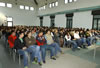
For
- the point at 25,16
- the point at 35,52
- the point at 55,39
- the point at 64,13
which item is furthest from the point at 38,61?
the point at 25,16

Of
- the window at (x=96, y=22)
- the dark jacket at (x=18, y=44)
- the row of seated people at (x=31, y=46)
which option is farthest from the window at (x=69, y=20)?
the dark jacket at (x=18, y=44)

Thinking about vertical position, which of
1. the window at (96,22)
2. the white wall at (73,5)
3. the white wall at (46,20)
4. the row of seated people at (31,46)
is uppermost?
the white wall at (73,5)

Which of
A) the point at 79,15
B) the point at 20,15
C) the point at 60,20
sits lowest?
the point at 60,20

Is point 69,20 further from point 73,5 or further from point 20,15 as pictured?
point 20,15

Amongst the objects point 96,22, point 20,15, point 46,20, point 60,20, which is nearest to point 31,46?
point 96,22

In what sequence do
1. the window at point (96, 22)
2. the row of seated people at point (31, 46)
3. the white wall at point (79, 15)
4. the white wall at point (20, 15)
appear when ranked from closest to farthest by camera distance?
the row of seated people at point (31, 46) < the window at point (96, 22) < the white wall at point (79, 15) < the white wall at point (20, 15)

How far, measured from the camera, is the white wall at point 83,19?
905 centimetres

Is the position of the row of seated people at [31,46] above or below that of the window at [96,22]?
below

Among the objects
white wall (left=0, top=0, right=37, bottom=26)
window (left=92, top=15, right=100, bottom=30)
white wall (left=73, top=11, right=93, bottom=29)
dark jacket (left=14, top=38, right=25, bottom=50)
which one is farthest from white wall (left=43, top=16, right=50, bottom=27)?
dark jacket (left=14, top=38, right=25, bottom=50)

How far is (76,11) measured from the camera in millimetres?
10180

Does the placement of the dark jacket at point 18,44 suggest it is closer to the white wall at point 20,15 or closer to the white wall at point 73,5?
the white wall at point 73,5

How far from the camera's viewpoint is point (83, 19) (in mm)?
9578

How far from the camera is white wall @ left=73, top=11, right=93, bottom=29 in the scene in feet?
29.7

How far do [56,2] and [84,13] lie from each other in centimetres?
566
